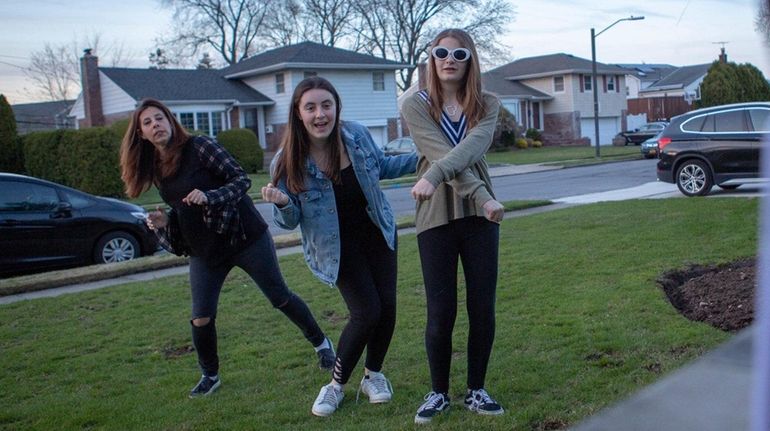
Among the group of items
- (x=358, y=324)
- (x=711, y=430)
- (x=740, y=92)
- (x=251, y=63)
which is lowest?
(x=358, y=324)

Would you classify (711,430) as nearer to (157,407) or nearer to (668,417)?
(668,417)

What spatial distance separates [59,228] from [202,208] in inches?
302

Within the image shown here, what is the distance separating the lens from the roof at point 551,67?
58.5m

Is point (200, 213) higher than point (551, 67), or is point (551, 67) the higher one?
point (551, 67)

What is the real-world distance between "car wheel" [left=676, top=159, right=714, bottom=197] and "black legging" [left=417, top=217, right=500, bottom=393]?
1288cm

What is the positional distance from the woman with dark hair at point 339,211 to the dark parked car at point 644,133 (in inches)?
1752

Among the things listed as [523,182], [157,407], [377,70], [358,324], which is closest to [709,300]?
[358,324]

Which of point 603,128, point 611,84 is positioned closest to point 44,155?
point 603,128

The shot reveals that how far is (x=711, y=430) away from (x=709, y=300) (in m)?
5.86

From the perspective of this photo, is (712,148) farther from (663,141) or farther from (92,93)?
(92,93)

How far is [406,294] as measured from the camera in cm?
800

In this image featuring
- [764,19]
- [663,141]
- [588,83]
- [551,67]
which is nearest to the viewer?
[764,19]

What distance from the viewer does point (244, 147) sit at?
35906 millimetres

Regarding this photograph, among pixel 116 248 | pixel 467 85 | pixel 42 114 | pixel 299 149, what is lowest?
pixel 116 248
